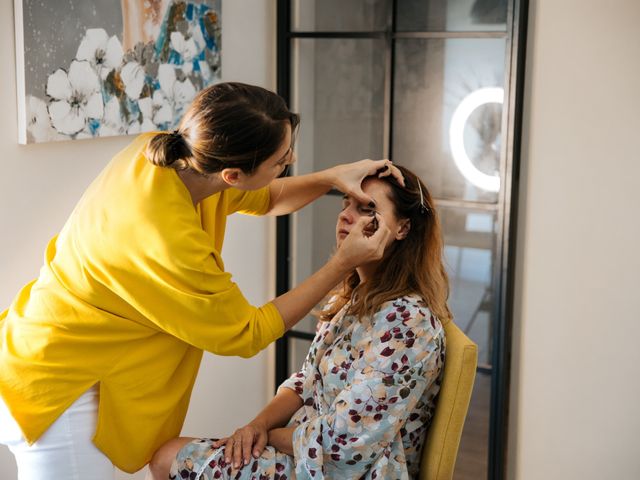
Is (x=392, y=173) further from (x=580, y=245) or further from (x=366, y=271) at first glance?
(x=580, y=245)

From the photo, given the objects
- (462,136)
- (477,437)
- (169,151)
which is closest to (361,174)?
(169,151)

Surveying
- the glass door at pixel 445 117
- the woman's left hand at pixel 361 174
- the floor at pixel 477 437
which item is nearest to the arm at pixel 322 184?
the woman's left hand at pixel 361 174

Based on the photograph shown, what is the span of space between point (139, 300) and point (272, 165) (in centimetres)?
36

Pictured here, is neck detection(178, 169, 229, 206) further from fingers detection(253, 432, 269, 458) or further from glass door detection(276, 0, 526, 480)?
glass door detection(276, 0, 526, 480)

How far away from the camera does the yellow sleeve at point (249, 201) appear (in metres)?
1.94

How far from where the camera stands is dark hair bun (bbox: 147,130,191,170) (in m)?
1.58

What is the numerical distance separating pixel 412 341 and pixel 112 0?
128cm

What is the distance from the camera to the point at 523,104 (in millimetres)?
2582

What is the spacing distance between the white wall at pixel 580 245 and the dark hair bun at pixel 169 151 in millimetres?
1367

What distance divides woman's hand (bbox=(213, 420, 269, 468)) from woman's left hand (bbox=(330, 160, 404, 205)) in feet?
1.85

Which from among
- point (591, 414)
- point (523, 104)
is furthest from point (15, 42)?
point (591, 414)

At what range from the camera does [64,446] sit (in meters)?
1.65

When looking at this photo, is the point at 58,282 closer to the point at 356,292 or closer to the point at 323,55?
the point at 356,292

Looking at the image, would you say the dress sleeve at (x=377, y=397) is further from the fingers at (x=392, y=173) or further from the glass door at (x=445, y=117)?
the glass door at (x=445, y=117)
